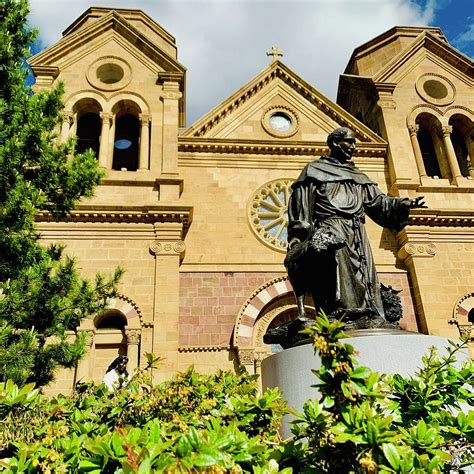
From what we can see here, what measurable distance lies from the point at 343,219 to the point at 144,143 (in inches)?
452

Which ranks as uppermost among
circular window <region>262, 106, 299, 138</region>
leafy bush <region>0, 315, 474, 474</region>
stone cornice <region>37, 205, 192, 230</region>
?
circular window <region>262, 106, 299, 138</region>

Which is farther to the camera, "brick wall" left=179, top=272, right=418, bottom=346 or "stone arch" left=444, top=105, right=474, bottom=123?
"stone arch" left=444, top=105, right=474, bottom=123

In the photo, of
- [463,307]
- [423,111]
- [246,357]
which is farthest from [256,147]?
[463,307]

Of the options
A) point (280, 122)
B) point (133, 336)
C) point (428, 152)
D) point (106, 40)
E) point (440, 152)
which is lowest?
point (133, 336)

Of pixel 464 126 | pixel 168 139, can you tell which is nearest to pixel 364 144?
pixel 464 126

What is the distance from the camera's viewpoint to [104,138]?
1563 cm

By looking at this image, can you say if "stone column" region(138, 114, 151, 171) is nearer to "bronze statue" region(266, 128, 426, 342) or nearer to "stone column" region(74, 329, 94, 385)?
"stone column" region(74, 329, 94, 385)

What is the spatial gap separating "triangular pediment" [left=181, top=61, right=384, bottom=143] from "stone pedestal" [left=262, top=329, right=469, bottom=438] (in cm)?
1286

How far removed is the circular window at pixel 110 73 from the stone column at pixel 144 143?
2294 mm

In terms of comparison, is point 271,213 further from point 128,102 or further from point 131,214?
point 128,102

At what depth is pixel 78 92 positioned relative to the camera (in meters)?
16.2

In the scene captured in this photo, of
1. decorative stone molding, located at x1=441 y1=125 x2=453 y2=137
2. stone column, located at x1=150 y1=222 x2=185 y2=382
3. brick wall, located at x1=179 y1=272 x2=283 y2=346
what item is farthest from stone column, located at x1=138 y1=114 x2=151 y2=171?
decorative stone molding, located at x1=441 y1=125 x2=453 y2=137

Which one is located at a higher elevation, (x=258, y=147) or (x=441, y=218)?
(x=258, y=147)

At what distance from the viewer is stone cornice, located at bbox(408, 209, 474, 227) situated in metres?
14.9
